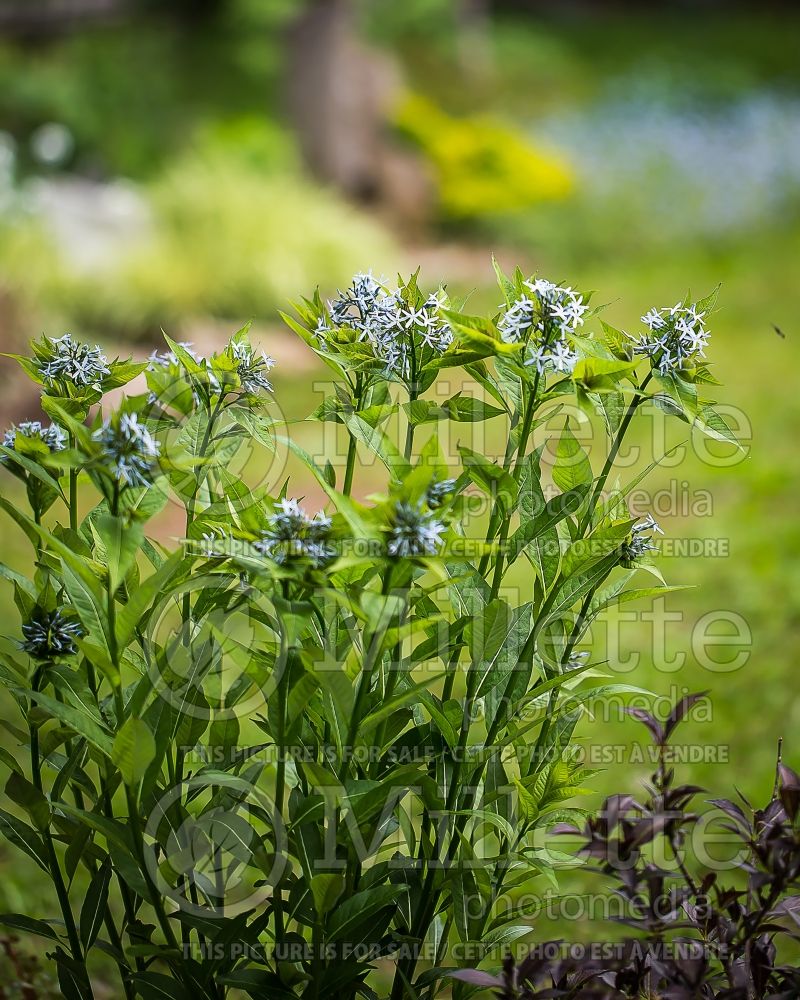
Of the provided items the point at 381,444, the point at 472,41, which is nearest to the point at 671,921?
the point at 381,444

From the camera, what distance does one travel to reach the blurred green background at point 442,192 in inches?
127

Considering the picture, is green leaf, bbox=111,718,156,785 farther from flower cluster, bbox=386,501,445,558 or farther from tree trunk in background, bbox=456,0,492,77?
tree trunk in background, bbox=456,0,492,77

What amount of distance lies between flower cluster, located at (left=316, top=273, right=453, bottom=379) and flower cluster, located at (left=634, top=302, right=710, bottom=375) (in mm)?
213

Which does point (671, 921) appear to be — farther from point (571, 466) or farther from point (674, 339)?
point (674, 339)

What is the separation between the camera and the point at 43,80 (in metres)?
7.69

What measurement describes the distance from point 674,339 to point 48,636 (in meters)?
0.73

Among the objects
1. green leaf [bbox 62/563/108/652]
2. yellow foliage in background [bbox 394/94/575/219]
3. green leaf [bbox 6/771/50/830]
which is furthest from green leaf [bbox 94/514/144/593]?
yellow foliage in background [bbox 394/94/575/219]

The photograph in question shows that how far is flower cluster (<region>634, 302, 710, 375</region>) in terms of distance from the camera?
1089mm

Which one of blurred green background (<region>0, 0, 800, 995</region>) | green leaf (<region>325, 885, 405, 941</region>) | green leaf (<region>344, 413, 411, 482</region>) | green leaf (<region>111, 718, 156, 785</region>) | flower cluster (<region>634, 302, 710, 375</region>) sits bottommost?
green leaf (<region>325, 885, 405, 941</region>)

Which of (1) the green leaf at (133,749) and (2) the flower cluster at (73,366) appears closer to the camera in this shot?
(1) the green leaf at (133,749)

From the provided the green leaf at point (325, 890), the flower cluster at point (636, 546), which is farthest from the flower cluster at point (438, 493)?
the green leaf at point (325, 890)

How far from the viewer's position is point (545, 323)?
3.44ft

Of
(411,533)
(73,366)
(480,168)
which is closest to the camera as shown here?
(411,533)

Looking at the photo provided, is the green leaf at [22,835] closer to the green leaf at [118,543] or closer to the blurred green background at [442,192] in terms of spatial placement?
the green leaf at [118,543]
